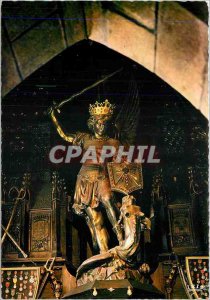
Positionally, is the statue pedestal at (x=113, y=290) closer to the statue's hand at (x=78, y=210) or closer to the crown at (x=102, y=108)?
the statue's hand at (x=78, y=210)

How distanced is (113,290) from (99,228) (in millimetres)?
1132

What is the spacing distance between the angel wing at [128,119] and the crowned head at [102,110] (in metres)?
0.32

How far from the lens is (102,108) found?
33.8 feet

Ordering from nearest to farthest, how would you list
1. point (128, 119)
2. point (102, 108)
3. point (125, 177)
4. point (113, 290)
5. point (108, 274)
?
point (113, 290), point (108, 274), point (125, 177), point (102, 108), point (128, 119)

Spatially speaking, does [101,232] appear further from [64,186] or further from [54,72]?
[54,72]

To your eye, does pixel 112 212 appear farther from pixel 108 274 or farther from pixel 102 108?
pixel 102 108

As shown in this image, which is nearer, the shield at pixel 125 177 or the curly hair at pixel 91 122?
the shield at pixel 125 177

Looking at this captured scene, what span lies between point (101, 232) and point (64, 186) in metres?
1.10

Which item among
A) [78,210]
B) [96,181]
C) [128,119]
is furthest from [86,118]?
[78,210]

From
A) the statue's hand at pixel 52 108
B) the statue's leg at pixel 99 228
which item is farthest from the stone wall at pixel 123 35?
the statue's leg at pixel 99 228

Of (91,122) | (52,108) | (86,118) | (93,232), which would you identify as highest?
(52,108)

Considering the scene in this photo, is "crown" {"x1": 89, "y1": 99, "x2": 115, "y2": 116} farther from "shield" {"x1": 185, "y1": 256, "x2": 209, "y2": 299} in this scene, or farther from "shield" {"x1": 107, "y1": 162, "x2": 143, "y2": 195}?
"shield" {"x1": 185, "y1": 256, "x2": 209, "y2": 299}

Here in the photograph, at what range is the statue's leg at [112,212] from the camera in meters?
9.49

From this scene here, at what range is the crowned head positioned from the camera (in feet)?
33.8
